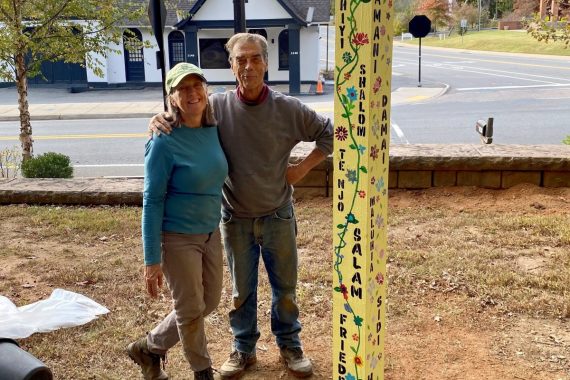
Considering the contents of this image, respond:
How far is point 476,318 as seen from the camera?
4.24 meters

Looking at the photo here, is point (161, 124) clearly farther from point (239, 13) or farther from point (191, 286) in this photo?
point (239, 13)

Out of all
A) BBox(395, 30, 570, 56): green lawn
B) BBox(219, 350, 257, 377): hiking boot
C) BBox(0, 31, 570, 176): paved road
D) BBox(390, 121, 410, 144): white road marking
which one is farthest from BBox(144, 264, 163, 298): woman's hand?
BBox(395, 30, 570, 56): green lawn

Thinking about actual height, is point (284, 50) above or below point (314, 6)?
below

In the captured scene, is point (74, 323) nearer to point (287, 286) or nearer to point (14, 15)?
point (287, 286)

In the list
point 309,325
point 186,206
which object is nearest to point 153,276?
point 186,206

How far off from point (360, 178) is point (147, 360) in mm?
1864

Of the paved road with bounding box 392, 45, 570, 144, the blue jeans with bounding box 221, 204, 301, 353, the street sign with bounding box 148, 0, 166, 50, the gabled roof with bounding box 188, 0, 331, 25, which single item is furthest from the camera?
the gabled roof with bounding box 188, 0, 331, 25

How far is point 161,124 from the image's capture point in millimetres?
2947

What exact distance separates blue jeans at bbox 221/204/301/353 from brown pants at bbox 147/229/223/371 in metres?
0.19

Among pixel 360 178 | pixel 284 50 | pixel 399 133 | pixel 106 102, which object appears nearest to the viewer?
pixel 360 178

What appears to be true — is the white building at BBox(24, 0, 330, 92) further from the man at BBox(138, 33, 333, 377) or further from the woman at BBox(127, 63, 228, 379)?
the woman at BBox(127, 63, 228, 379)

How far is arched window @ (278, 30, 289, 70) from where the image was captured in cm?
2616

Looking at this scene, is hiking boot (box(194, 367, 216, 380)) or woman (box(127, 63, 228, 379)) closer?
woman (box(127, 63, 228, 379))

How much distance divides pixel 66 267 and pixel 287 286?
267 centimetres
